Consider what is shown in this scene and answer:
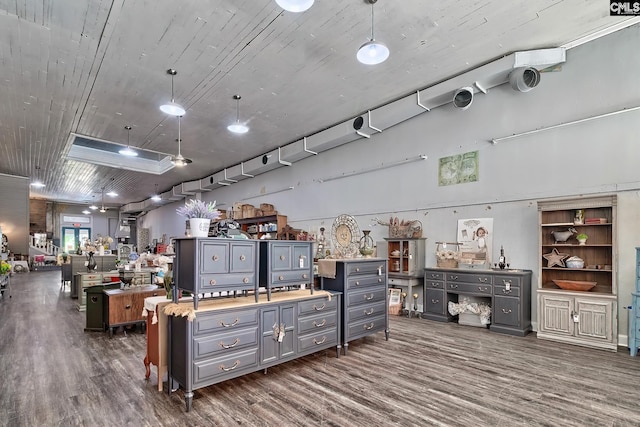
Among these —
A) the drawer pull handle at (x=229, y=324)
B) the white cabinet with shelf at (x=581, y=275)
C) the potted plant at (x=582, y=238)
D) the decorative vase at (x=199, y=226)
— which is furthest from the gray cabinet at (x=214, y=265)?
the potted plant at (x=582, y=238)

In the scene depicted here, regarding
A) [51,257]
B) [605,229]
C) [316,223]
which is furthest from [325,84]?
[51,257]

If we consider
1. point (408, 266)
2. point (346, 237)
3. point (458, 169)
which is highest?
point (458, 169)

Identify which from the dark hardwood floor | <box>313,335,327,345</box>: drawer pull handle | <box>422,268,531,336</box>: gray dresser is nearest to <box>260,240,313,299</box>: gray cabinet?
<box>313,335,327,345</box>: drawer pull handle

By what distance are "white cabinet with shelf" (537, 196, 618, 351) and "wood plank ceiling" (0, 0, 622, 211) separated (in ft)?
8.19

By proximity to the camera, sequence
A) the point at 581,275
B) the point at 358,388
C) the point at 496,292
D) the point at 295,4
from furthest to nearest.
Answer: the point at 496,292, the point at 581,275, the point at 358,388, the point at 295,4

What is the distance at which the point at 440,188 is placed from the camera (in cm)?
665

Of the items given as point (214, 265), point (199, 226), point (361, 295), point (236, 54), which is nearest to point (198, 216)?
point (199, 226)

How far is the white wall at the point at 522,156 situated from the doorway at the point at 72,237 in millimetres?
21862

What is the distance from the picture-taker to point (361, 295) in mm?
4652

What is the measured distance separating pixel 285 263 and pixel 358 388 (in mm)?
1461

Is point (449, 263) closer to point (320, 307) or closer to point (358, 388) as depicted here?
point (320, 307)

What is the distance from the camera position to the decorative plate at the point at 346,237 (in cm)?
513

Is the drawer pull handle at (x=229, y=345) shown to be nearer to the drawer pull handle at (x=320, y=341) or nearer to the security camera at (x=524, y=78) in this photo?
the drawer pull handle at (x=320, y=341)

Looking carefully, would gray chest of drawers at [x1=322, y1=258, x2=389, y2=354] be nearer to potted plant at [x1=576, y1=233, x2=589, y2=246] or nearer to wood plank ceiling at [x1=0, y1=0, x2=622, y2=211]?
potted plant at [x1=576, y1=233, x2=589, y2=246]
